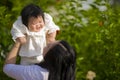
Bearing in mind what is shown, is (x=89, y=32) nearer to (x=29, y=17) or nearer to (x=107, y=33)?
(x=107, y=33)

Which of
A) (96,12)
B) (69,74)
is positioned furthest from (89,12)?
(69,74)

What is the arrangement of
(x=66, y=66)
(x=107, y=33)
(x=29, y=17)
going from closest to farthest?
(x=66, y=66), (x=29, y=17), (x=107, y=33)

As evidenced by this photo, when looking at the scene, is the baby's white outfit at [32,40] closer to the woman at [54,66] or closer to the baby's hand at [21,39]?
the baby's hand at [21,39]

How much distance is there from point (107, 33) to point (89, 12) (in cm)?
34

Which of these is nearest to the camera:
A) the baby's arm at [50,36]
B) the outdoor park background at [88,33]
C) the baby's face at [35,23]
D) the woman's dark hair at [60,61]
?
the woman's dark hair at [60,61]

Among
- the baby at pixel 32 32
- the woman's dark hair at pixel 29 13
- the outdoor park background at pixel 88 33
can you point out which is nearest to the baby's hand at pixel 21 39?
the baby at pixel 32 32

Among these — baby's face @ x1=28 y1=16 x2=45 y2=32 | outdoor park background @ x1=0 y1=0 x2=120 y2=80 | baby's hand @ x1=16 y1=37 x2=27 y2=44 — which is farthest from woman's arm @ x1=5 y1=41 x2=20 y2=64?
outdoor park background @ x1=0 y1=0 x2=120 y2=80

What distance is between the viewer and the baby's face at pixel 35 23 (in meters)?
3.54

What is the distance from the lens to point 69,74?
3.33 metres

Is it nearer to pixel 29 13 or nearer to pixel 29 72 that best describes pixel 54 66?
pixel 29 72

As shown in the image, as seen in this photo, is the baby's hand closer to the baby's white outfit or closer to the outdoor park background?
the baby's white outfit

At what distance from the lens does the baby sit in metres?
3.55

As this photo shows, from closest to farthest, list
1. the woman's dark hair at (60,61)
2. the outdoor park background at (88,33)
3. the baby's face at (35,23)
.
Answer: the woman's dark hair at (60,61) < the baby's face at (35,23) < the outdoor park background at (88,33)

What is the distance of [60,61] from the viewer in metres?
3.26
